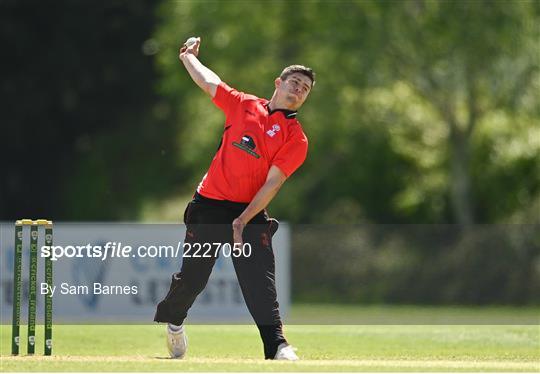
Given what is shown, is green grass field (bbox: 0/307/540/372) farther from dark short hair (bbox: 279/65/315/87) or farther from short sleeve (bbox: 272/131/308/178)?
dark short hair (bbox: 279/65/315/87)

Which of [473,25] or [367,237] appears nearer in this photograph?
[367,237]

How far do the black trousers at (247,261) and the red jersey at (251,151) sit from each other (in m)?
0.10

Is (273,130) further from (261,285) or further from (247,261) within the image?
(261,285)

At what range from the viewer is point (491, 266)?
2592cm

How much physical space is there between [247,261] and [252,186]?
495 millimetres

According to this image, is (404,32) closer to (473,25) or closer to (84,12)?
(473,25)

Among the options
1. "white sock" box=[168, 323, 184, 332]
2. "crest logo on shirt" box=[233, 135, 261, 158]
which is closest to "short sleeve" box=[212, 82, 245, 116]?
"crest logo on shirt" box=[233, 135, 261, 158]

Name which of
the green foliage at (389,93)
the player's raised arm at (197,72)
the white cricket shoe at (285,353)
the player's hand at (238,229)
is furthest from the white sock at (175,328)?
the green foliage at (389,93)

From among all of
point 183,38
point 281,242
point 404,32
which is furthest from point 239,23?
point 281,242

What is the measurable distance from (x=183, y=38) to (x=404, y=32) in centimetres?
526

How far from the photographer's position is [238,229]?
9.54m

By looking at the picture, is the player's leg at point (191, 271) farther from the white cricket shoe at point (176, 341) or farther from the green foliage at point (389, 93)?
the green foliage at point (389, 93)

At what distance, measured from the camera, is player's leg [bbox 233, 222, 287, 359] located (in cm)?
973

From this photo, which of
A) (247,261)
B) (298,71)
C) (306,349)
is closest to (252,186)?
(247,261)
